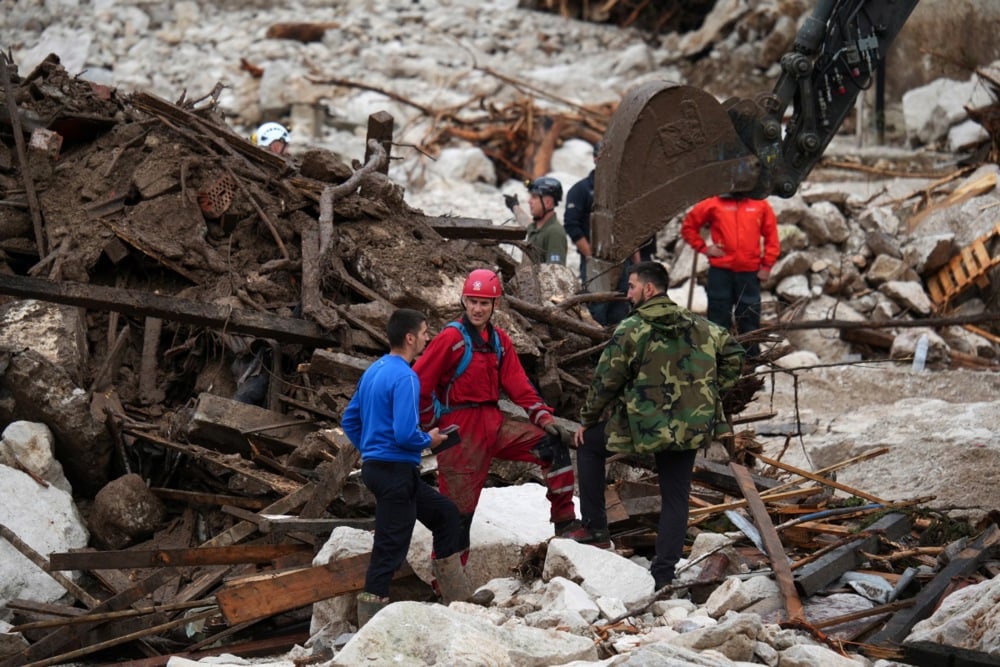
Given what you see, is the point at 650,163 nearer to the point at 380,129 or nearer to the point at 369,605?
the point at 380,129

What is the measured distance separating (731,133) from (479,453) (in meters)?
3.36

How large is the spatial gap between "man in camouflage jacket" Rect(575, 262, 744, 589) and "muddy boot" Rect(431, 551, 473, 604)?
3.33 ft

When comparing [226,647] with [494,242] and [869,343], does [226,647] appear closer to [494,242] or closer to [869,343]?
[494,242]

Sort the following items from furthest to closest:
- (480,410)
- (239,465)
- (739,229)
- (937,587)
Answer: (739,229) → (239,465) → (480,410) → (937,587)

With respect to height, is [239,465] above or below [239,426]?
below

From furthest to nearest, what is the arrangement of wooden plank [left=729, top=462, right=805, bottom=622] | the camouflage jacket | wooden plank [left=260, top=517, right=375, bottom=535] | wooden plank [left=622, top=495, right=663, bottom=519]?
wooden plank [left=622, top=495, right=663, bottom=519] < wooden plank [left=260, top=517, right=375, bottom=535] < the camouflage jacket < wooden plank [left=729, top=462, right=805, bottom=622]

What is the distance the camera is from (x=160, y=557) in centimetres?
729

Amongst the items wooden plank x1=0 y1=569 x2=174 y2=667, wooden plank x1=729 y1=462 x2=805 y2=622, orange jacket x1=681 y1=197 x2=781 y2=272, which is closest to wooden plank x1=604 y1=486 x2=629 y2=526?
wooden plank x1=729 y1=462 x2=805 y2=622

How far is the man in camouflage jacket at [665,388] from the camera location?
669 centimetres

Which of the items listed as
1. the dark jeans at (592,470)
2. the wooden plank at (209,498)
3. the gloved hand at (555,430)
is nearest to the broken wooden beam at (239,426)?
the wooden plank at (209,498)

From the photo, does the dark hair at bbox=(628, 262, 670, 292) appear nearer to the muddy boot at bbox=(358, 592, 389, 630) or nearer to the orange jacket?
the muddy boot at bbox=(358, 592, 389, 630)

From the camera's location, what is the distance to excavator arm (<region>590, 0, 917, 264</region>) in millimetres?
8641

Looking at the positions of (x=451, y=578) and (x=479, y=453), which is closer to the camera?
(x=451, y=578)

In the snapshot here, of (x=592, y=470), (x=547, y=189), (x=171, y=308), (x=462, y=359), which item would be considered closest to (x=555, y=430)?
(x=592, y=470)
